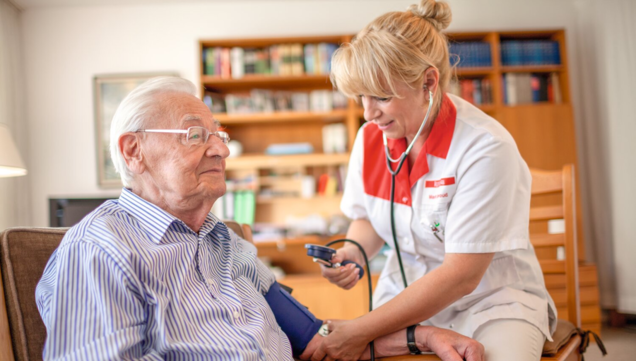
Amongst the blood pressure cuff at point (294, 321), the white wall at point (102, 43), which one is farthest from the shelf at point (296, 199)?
the blood pressure cuff at point (294, 321)

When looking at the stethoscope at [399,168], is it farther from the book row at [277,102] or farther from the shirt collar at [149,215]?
the book row at [277,102]

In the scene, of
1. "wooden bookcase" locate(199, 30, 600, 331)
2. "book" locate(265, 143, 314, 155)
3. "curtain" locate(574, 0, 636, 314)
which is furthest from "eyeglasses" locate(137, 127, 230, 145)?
"curtain" locate(574, 0, 636, 314)

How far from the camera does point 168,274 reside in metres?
0.96

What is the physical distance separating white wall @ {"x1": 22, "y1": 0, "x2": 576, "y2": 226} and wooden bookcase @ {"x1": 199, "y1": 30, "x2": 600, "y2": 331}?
1.44ft

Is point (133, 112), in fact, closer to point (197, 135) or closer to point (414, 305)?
point (197, 135)

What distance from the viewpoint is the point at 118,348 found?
0.80 metres

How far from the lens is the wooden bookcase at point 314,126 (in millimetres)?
3895

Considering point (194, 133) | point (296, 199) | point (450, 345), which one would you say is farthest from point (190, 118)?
point (296, 199)

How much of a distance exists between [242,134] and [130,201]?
10.5 feet

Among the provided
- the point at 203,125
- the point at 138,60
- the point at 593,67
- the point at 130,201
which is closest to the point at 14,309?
the point at 130,201

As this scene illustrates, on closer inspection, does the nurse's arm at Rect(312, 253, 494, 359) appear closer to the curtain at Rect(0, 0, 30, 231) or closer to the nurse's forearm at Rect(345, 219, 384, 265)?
the nurse's forearm at Rect(345, 219, 384, 265)

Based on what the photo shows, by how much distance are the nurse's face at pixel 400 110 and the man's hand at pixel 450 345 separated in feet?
1.90

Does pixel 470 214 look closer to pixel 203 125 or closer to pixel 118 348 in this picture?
pixel 203 125

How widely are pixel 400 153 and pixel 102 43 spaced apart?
3.82m
